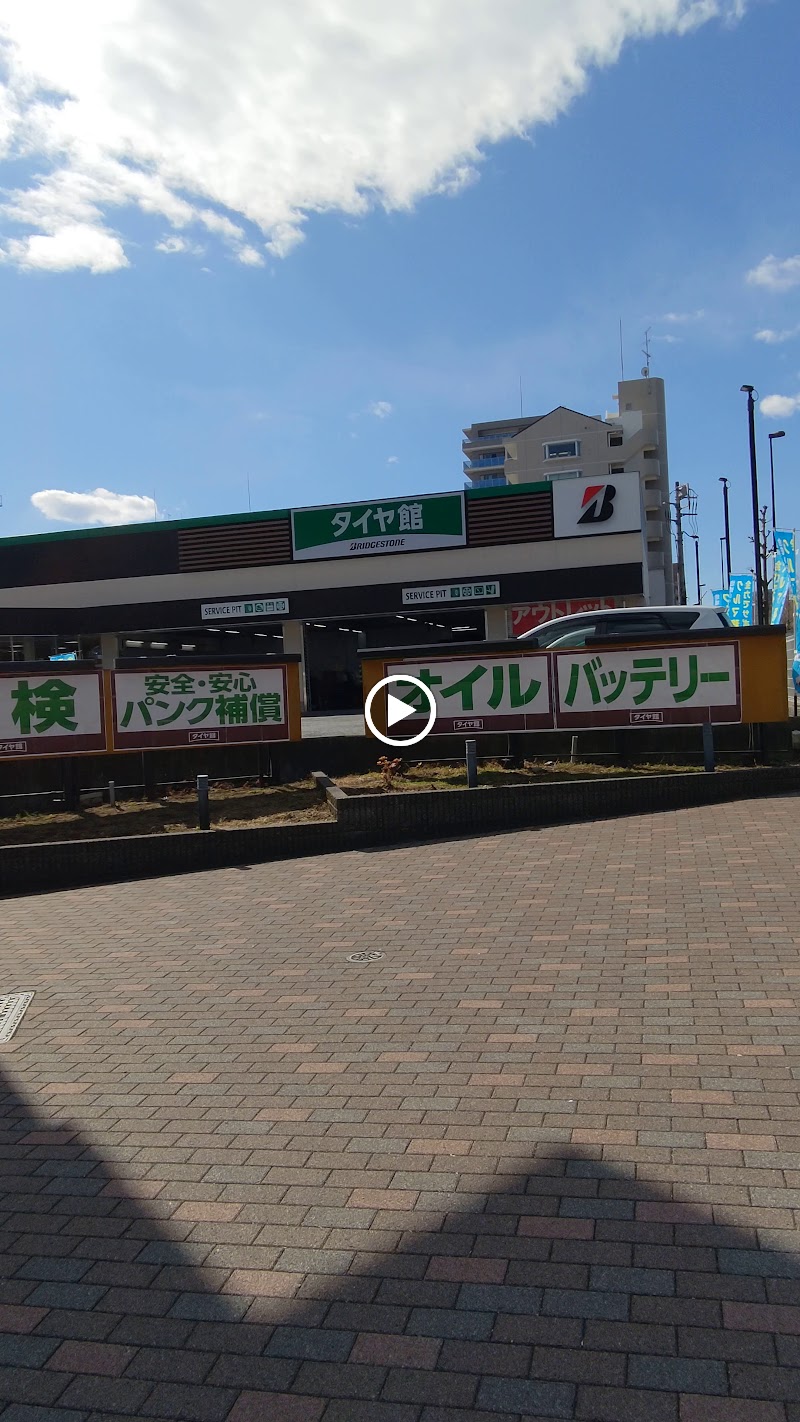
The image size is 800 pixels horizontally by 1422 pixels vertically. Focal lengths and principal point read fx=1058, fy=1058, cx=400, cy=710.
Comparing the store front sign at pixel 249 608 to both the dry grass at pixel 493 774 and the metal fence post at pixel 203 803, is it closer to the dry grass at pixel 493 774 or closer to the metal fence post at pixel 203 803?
the dry grass at pixel 493 774

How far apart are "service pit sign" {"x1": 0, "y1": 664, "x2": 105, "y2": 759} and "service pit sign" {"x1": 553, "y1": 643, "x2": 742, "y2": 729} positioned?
5.64 metres

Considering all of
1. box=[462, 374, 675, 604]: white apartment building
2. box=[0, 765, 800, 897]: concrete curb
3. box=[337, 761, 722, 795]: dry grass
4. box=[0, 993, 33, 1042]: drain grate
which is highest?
box=[462, 374, 675, 604]: white apartment building

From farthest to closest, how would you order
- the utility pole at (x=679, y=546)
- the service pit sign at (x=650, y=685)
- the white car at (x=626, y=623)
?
the utility pole at (x=679, y=546) → the white car at (x=626, y=623) → the service pit sign at (x=650, y=685)

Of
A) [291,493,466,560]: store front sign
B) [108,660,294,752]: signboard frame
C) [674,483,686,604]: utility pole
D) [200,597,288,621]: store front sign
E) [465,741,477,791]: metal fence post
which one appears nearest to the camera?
[465,741,477,791]: metal fence post

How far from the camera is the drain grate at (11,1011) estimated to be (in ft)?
20.1

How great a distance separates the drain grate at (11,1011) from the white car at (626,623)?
31.0 feet

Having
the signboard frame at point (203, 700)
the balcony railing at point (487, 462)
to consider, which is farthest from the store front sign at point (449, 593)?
the balcony railing at point (487, 462)

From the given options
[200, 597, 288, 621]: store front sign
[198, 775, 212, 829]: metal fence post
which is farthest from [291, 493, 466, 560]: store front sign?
[198, 775, 212, 829]: metal fence post

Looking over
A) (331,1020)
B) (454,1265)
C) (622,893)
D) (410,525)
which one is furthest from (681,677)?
(410,525)

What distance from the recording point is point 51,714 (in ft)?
39.9

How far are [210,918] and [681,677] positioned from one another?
23.4 ft

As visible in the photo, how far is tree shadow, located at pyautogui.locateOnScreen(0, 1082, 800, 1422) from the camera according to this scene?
2.83 m

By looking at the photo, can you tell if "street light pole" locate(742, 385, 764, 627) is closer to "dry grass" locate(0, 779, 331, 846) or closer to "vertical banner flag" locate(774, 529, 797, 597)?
"vertical banner flag" locate(774, 529, 797, 597)

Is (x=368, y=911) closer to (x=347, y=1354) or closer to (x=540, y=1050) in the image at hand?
(x=540, y=1050)
